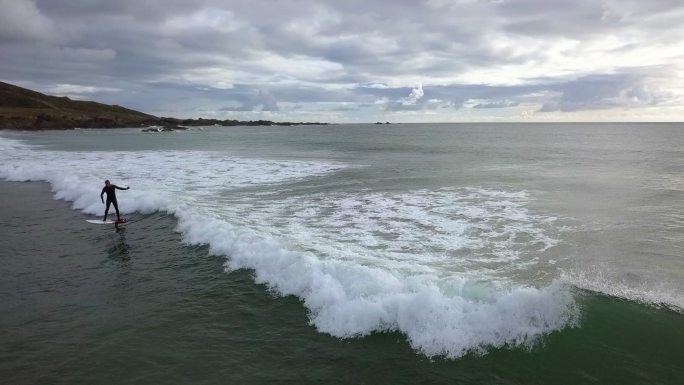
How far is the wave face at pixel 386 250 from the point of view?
375 inches

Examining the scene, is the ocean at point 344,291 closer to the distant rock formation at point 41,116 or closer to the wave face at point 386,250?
the wave face at point 386,250

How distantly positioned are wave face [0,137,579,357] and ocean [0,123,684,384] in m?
0.06

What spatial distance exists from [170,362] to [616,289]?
1014cm

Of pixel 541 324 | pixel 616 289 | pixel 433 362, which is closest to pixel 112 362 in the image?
pixel 433 362

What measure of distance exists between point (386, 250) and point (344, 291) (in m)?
3.94

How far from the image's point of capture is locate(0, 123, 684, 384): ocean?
8.20 metres

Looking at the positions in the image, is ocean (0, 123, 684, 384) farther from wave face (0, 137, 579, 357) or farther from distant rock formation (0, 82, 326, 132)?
distant rock formation (0, 82, 326, 132)

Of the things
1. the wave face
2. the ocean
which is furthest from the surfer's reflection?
the wave face

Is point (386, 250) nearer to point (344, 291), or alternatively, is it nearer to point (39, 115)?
point (344, 291)

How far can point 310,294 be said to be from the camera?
432 inches

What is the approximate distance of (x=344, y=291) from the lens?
35.4ft

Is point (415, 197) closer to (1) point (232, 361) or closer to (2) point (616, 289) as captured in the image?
(2) point (616, 289)

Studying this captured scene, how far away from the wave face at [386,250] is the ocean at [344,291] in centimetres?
6

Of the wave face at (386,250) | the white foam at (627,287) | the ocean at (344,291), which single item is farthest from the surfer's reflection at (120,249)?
the white foam at (627,287)
